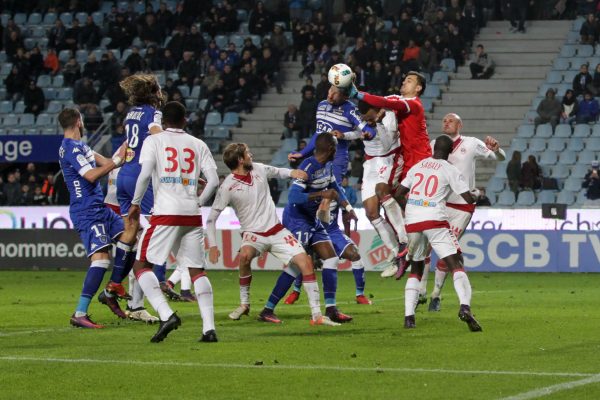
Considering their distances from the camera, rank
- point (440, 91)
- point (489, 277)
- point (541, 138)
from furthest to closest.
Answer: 1. point (440, 91)
2. point (541, 138)
3. point (489, 277)

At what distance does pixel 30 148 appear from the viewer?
29359 millimetres

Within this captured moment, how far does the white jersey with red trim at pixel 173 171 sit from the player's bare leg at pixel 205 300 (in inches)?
21.8

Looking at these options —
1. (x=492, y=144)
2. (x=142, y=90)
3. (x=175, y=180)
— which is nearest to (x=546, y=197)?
(x=492, y=144)

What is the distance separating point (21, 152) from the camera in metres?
29.4

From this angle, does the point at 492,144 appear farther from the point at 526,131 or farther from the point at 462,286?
the point at 526,131

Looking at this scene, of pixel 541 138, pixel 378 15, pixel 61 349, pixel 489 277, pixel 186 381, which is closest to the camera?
pixel 186 381

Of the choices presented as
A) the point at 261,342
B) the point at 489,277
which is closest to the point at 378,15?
the point at 489,277

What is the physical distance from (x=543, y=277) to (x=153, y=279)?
12888 mm

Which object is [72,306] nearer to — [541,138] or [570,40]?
[541,138]

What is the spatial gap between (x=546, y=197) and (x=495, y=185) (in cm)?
127

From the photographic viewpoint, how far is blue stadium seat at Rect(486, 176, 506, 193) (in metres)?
27.9

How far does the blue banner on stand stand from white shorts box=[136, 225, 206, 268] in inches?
737

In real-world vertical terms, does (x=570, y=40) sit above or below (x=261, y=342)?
above

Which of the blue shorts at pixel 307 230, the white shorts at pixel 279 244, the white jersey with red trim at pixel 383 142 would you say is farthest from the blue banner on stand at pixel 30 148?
the white shorts at pixel 279 244
